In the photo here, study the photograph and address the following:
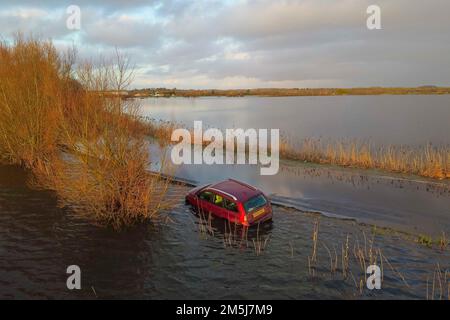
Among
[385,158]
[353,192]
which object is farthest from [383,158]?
[353,192]

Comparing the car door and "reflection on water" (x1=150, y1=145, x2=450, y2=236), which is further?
"reflection on water" (x1=150, y1=145, x2=450, y2=236)

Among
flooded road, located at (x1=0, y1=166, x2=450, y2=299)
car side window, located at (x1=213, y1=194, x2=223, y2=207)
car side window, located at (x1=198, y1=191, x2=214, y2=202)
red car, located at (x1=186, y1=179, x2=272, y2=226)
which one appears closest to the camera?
flooded road, located at (x1=0, y1=166, x2=450, y2=299)

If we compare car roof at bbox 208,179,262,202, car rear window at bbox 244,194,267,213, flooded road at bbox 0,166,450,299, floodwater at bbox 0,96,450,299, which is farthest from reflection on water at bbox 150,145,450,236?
car roof at bbox 208,179,262,202

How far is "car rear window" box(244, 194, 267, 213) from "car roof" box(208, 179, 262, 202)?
0.55ft

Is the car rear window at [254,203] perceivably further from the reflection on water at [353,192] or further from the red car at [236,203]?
the reflection on water at [353,192]

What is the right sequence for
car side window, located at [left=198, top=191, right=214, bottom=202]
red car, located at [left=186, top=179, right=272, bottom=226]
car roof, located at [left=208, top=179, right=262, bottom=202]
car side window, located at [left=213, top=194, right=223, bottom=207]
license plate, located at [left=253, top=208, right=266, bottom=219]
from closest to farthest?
red car, located at [left=186, top=179, right=272, bottom=226] < license plate, located at [left=253, top=208, right=266, bottom=219] < car roof, located at [left=208, top=179, right=262, bottom=202] < car side window, located at [left=213, top=194, right=223, bottom=207] < car side window, located at [left=198, top=191, right=214, bottom=202]

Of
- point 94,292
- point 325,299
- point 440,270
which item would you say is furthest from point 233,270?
point 440,270

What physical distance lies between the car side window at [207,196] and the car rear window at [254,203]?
6.82 ft

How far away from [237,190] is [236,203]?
0.84 meters

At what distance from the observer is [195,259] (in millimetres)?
12742

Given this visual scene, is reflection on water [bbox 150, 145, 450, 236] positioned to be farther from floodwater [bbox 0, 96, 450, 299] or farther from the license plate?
the license plate

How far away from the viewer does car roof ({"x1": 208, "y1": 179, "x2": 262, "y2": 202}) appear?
15172 millimetres

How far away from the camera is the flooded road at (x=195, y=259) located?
10734 millimetres

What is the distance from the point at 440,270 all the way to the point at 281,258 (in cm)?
518
